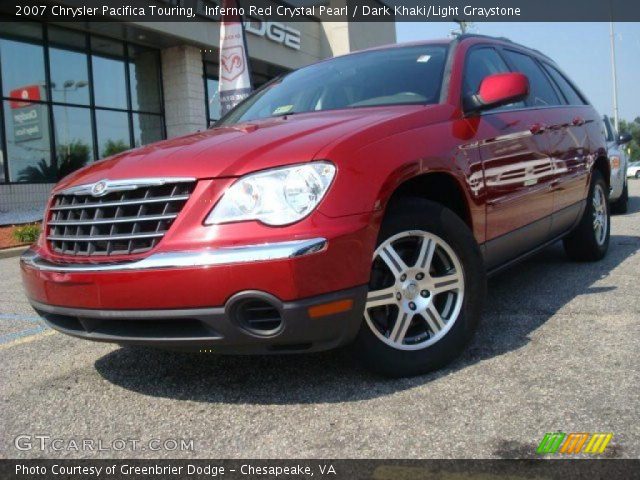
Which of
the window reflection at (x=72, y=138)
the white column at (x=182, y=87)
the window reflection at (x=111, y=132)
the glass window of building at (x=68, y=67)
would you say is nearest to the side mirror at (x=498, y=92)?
the window reflection at (x=72, y=138)

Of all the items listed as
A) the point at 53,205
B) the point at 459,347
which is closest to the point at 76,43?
the point at 53,205

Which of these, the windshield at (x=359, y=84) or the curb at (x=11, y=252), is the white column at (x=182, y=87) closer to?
the curb at (x=11, y=252)

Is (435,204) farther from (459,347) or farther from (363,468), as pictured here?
(363,468)

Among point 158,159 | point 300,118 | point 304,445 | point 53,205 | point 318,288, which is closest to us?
point 304,445

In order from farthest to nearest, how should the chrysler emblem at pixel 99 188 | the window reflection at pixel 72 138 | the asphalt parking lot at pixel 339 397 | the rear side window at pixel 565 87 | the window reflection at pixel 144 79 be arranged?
the window reflection at pixel 144 79 < the window reflection at pixel 72 138 < the rear side window at pixel 565 87 < the chrysler emblem at pixel 99 188 < the asphalt parking lot at pixel 339 397

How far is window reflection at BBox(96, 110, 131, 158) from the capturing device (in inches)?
603

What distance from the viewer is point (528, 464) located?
197 centimetres

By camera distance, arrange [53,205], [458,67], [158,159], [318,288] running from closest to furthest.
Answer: [318,288]
[158,159]
[53,205]
[458,67]

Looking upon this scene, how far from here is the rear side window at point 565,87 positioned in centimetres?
505

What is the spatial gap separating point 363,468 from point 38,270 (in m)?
1.71

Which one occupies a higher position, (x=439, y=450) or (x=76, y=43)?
(x=76, y=43)

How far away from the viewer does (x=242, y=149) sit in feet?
8.52

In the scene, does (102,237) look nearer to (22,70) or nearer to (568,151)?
(568,151)

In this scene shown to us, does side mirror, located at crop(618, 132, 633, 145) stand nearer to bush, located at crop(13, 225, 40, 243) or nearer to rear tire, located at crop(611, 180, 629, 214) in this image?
rear tire, located at crop(611, 180, 629, 214)
